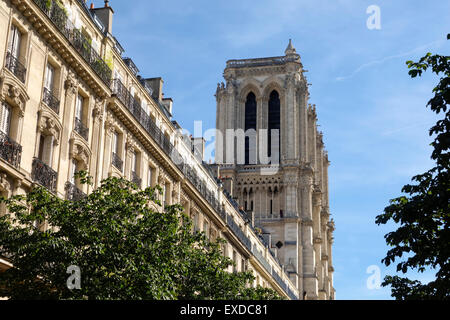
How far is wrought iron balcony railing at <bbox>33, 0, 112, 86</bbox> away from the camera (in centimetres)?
2839

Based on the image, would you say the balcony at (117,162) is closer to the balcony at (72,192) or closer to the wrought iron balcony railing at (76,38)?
the wrought iron balcony railing at (76,38)

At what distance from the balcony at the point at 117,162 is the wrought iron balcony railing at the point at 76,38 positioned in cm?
350

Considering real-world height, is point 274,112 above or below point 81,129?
above

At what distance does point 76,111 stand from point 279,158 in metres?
67.4

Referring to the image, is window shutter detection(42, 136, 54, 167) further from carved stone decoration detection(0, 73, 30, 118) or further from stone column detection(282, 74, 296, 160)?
stone column detection(282, 74, 296, 160)

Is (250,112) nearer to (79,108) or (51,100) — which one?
(79,108)

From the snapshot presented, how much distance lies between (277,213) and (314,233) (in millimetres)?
9631

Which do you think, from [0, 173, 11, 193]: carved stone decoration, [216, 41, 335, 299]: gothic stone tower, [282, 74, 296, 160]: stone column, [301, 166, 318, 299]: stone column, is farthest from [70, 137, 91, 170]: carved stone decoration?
[282, 74, 296, 160]: stone column

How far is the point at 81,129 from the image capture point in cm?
3119

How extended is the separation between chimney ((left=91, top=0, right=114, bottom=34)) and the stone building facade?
6cm

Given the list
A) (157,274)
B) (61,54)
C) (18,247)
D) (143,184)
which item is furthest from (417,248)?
(143,184)

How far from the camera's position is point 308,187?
308ft

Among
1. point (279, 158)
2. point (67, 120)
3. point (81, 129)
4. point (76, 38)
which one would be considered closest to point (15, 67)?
point (67, 120)
